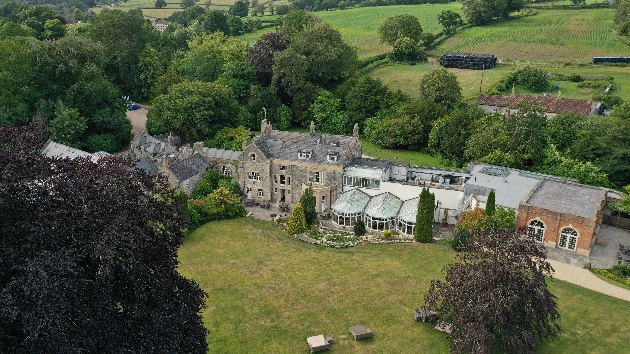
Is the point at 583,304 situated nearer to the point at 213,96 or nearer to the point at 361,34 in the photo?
the point at 213,96

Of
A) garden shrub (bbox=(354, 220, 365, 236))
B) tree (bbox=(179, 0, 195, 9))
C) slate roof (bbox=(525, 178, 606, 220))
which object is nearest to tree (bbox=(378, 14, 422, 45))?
slate roof (bbox=(525, 178, 606, 220))

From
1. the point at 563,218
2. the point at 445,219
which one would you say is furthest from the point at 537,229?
the point at 445,219

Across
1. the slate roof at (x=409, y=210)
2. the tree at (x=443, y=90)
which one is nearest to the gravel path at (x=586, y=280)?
the slate roof at (x=409, y=210)

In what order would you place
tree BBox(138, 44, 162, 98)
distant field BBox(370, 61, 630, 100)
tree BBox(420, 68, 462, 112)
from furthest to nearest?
1. tree BBox(138, 44, 162, 98)
2. distant field BBox(370, 61, 630, 100)
3. tree BBox(420, 68, 462, 112)

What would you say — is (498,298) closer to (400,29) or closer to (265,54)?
(265,54)

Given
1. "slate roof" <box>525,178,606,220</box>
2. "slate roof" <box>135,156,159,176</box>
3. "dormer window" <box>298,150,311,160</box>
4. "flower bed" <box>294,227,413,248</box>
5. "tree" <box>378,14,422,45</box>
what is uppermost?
"tree" <box>378,14,422,45</box>

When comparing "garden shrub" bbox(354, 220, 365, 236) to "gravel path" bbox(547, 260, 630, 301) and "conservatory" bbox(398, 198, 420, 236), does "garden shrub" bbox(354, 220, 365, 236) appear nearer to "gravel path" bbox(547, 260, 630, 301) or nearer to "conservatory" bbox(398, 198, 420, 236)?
"conservatory" bbox(398, 198, 420, 236)
